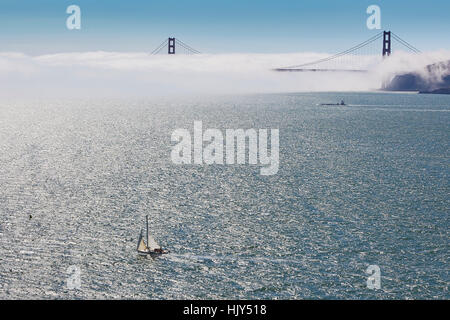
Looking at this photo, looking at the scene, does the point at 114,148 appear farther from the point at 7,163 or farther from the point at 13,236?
the point at 13,236

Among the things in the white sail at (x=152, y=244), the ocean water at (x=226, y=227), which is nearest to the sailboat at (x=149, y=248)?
the white sail at (x=152, y=244)

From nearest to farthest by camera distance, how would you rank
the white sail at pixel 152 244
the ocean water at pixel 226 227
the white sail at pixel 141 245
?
the ocean water at pixel 226 227 < the white sail at pixel 152 244 < the white sail at pixel 141 245

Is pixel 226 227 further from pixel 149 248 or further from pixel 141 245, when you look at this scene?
pixel 141 245

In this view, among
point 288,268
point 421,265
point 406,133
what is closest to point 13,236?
point 288,268

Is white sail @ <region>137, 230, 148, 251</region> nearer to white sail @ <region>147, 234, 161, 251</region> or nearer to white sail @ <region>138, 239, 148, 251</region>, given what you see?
white sail @ <region>138, 239, 148, 251</region>

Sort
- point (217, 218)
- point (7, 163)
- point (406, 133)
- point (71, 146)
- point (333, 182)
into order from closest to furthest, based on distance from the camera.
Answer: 1. point (217, 218)
2. point (333, 182)
3. point (7, 163)
4. point (71, 146)
5. point (406, 133)

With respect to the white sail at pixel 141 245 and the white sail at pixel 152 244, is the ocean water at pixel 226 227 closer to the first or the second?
the white sail at pixel 152 244
